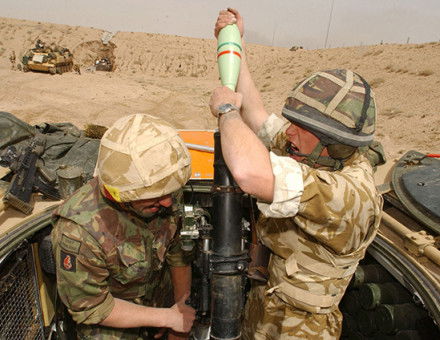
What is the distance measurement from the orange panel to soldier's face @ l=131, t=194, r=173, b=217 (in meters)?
1.63

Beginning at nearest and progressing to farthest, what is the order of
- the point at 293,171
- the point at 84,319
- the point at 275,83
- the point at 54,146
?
the point at 293,171 → the point at 84,319 → the point at 54,146 → the point at 275,83

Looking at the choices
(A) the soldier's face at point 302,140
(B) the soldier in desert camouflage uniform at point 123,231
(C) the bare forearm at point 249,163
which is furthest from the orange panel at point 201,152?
(C) the bare forearm at point 249,163

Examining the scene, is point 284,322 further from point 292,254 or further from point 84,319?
point 84,319

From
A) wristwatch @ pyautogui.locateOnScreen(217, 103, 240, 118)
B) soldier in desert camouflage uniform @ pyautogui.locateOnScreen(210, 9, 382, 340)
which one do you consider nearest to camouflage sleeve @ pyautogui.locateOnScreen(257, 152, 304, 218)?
soldier in desert camouflage uniform @ pyautogui.locateOnScreen(210, 9, 382, 340)

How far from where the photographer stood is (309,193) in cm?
169

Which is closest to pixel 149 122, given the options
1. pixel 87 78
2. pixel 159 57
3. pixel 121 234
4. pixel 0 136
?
pixel 121 234

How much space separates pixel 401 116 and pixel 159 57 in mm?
27761

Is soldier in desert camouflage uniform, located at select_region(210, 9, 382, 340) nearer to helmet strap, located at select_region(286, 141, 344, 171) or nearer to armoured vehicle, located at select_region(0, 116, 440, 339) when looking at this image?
helmet strap, located at select_region(286, 141, 344, 171)

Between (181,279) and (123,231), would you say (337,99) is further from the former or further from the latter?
(181,279)

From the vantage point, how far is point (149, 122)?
195 cm

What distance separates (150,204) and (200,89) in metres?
23.1

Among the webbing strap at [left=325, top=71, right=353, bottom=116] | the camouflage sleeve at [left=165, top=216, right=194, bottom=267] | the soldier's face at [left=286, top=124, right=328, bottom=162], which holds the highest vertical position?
the webbing strap at [left=325, top=71, right=353, bottom=116]

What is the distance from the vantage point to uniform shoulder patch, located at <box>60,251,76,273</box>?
6.54 feet

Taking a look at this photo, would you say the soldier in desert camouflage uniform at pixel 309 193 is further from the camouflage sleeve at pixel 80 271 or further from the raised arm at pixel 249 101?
the camouflage sleeve at pixel 80 271
